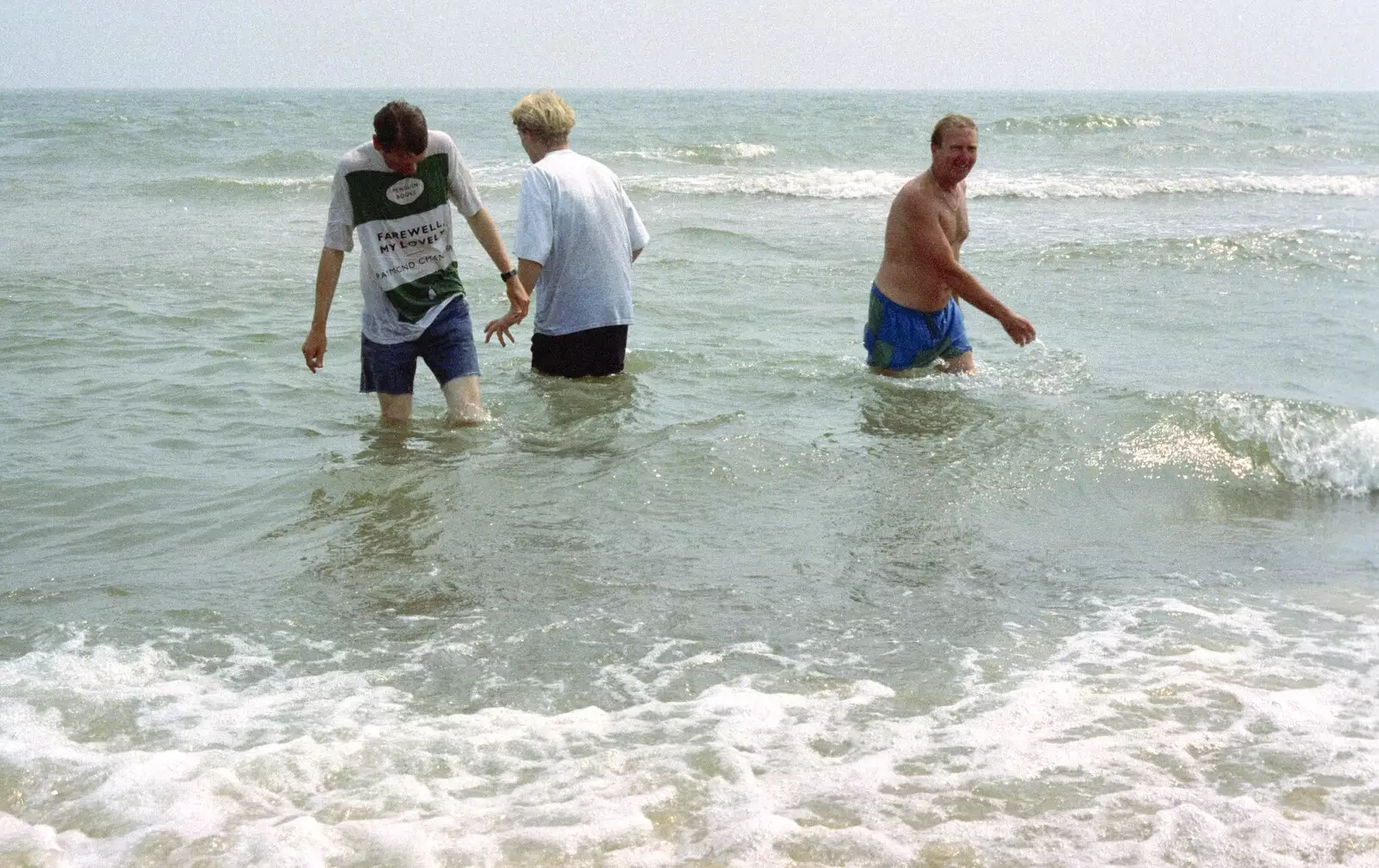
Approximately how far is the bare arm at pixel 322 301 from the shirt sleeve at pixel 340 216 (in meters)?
0.04

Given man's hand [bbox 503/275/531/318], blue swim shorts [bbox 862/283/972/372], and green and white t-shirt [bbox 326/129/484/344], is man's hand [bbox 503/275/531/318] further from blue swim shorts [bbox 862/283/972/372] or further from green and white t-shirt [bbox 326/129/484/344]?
blue swim shorts [bbox 862/283/972/372]

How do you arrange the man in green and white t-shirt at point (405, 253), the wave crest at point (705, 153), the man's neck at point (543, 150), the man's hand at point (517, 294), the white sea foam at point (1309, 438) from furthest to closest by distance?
the wave crest at point (705, 153)
the man's neck at point (543, 150)
the man's hand at point (517, 294)
the white sea foam at point (1309, 438)
the man in green and white t-shirt at point (405, 253)

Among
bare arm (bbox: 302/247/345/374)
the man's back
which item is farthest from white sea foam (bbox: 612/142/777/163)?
bare arm (bbox: 302/247/345/374)

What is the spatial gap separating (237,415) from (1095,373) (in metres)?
4.65

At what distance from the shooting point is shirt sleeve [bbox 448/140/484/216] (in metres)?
5.39

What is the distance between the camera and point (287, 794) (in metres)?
2.99

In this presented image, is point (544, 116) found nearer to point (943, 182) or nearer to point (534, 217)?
point (534, 217)

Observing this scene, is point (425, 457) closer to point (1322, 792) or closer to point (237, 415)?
point (237, 415)

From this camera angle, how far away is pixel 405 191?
530 cm

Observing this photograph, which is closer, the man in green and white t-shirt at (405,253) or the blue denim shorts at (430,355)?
the man in green and white t-shirt at (405,253)

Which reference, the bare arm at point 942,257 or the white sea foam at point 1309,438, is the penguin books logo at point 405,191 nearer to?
the bare arm at point 942,257

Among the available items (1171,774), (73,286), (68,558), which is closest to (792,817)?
(1171,774)

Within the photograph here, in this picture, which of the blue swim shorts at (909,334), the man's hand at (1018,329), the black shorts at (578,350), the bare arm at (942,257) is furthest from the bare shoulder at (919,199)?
the black shorts at (578,350)

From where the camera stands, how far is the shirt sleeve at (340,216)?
525 centimetres
